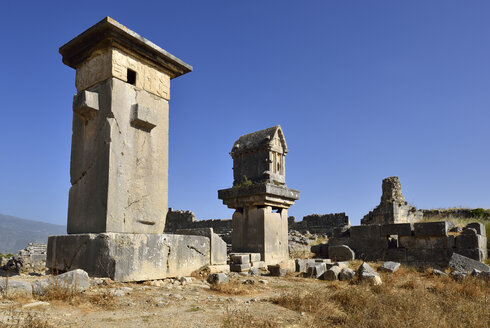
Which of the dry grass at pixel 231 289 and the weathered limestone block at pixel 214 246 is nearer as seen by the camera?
the dry grass at pixel 231 289

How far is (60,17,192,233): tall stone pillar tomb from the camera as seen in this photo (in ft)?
15.4

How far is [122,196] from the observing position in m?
4.72

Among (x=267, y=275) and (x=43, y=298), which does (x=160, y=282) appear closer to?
(x=43, y=298)

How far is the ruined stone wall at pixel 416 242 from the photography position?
929cm

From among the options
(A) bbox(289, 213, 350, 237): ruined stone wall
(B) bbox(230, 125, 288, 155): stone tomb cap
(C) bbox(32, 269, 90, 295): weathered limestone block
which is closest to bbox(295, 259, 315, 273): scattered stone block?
(B) bbox(230, 125, 288, 155): stone tomb cap

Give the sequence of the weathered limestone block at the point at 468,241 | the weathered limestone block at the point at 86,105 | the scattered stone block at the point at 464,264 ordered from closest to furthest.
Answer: the weathered limestone block at the point at 86,105 < the scattered stone block at the point at 464,264 < the weathered limestone block at the point at 468,241

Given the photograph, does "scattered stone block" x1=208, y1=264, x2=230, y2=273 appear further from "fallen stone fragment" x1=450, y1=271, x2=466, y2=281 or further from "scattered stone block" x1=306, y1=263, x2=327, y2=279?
"fallen stone fragment" x1=450, y1=271, x2=466, y2=281

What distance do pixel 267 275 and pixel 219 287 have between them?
94.9 inches

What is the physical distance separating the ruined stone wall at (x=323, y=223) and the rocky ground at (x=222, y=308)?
15.3 meters

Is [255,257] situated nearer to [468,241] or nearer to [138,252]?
[138,252]

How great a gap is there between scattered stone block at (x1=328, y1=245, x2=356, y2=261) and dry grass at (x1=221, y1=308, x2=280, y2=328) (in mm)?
6972

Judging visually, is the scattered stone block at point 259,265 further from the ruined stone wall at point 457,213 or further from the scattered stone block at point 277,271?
the ruined stone wall at point 457,213

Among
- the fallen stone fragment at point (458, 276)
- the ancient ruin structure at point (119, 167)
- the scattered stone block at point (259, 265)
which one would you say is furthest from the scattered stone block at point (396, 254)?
the ancient ruin structure at point (119, 167)

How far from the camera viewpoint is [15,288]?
11.0 feet
